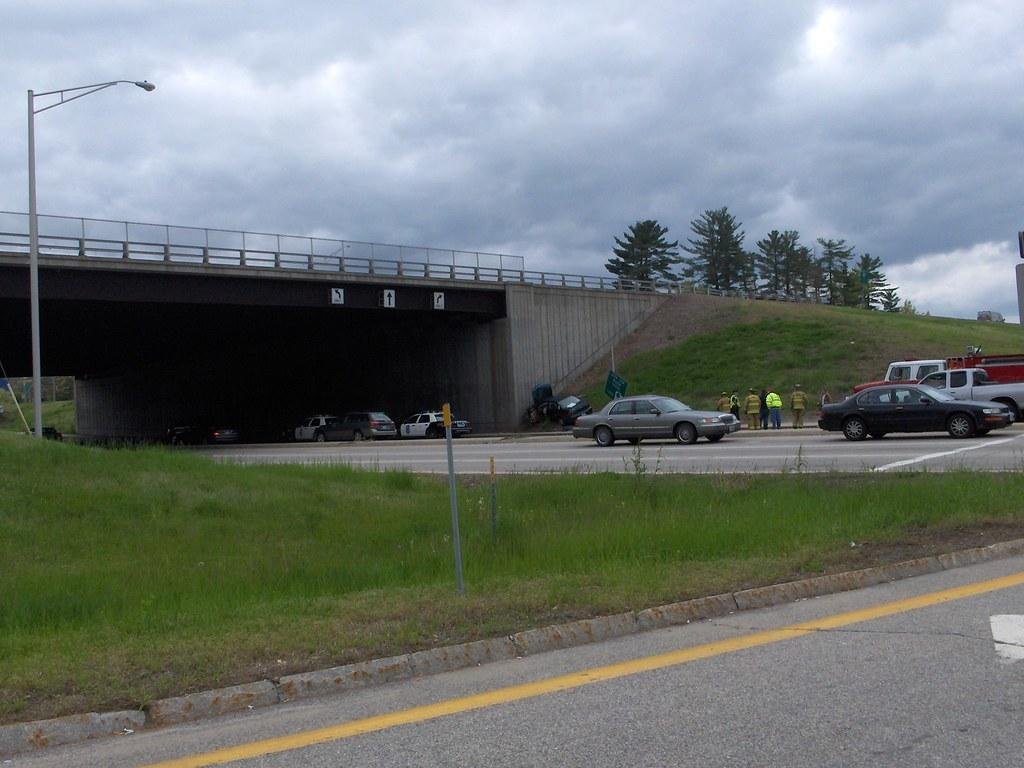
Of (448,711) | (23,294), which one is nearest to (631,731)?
(448,711)

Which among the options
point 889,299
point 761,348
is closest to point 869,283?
point 889,299

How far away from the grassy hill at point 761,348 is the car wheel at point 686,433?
18.7 meters

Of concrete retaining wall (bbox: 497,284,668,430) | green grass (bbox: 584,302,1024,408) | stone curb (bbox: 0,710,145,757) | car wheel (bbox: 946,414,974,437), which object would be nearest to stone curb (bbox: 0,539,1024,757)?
stone curb (bbox: 0,710,145,757)

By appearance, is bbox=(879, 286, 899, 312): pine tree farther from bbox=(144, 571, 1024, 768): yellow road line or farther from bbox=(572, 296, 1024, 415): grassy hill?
bbox=(144, 571, 1024, 768): yellow road line

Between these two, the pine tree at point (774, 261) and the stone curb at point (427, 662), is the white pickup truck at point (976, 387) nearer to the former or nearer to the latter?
the stone curb at point (427, 662)

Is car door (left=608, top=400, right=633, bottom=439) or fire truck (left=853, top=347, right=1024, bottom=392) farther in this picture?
fire truck (left=853, top=347, right=1024, bottom=392)

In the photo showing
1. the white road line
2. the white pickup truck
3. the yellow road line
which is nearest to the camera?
the yellow road line

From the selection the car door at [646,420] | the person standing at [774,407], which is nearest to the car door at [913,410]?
the car door at [646,420]

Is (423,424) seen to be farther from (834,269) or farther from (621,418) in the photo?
(834,269)

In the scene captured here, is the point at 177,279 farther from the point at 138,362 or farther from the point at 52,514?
the point at 138,362

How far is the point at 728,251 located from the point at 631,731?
11552 centimetres

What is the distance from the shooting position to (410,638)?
301 inches

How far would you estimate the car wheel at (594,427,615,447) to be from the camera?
33000 millimetres

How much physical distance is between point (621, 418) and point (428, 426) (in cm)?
2031
